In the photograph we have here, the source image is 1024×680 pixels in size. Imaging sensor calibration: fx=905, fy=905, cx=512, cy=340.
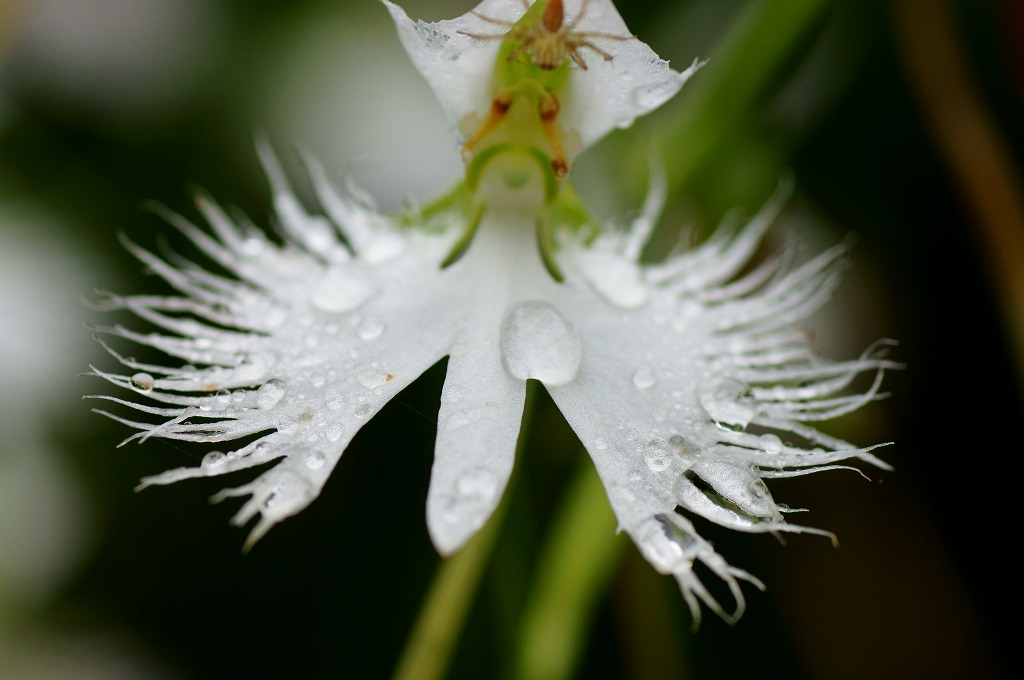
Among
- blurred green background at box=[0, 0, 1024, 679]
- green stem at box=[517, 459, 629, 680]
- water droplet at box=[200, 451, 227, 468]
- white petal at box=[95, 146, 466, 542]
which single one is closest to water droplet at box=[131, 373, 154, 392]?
white petal at box=[95, 146, 466, 542]

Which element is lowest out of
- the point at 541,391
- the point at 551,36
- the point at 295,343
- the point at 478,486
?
the point at 541,391

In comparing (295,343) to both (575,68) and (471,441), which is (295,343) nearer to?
(471,441)

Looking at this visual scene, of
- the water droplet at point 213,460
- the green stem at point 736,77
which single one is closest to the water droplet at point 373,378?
the water droplet at point 213,460

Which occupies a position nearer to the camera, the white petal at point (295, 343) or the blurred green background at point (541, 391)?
the white petal at point (295, 343)

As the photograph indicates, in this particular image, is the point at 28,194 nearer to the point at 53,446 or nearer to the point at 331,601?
the point at 53,446

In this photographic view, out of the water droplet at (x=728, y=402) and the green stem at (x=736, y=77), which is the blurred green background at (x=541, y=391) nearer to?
the green stem at (x=736, y=77)

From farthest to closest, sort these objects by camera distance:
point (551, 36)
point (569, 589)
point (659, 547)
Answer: point (569, 589)
point (551, 36)
point (659, 547)

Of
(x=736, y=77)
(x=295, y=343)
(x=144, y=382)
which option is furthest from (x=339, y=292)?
(x=736, y=77)
